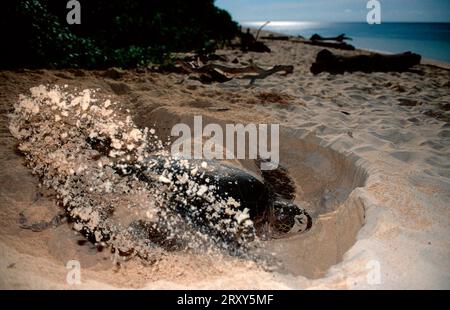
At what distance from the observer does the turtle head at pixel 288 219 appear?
2.16m

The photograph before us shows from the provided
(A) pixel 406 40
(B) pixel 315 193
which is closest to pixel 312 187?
(B) pixel 315 193

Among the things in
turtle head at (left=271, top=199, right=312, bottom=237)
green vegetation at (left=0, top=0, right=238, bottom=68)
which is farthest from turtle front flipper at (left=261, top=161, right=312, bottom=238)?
green vegetation at (left=0, top=0, right=238, bottom=68)

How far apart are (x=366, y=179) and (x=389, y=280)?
1131mm

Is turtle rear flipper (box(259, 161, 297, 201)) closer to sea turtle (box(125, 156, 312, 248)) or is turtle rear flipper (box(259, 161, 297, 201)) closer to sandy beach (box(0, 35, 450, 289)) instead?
sandy beach (box(0, 35, 450, 289))

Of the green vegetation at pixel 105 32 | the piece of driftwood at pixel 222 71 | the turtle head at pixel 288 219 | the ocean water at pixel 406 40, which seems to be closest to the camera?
the turtle head at pixel 288 219

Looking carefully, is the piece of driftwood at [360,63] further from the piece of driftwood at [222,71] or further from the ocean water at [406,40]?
the ocean water at [406,40]

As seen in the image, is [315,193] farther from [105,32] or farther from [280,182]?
[105,32]

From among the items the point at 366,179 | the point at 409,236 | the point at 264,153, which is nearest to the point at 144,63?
the point at 264,153

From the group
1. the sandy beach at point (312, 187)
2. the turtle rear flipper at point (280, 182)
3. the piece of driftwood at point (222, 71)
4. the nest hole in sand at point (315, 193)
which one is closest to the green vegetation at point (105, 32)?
the sandy beach at point (312, 187)

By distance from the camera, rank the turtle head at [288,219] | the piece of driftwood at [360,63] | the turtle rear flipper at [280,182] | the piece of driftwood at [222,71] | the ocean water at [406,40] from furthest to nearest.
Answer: the ocean water at [406,40] < the piece of driftwood at [360,63] < the piece of driftwood at [222,71] < the turtle rear flipper at [280,182] < the turtle head at [288,219]

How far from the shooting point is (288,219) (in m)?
2.26

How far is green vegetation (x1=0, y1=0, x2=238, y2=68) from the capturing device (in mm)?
4875

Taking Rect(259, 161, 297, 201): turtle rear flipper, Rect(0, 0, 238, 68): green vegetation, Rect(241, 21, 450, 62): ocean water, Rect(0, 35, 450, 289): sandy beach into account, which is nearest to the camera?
Rect(0, 35, 450, 289): sandy beach

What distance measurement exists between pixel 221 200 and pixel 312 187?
1.25 m
